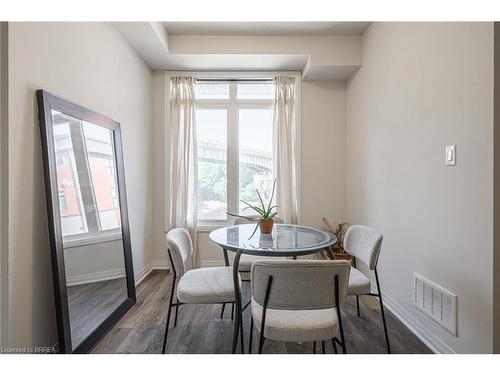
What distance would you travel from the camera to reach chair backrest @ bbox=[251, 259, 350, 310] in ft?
3.71

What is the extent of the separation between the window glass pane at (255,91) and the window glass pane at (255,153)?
0.61 feet

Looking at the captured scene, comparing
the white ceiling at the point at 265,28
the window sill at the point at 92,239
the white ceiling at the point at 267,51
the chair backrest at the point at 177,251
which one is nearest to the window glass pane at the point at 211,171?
the white ceiling at the point at 267,51

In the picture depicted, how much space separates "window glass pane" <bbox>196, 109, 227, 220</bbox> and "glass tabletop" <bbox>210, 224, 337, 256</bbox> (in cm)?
126

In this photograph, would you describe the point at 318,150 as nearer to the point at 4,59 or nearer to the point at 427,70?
the point at 427,70

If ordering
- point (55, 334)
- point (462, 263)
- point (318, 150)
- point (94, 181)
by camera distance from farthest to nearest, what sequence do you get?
point (318, 150)
point (94, 181)
point (55, 334)
point (462, 263)

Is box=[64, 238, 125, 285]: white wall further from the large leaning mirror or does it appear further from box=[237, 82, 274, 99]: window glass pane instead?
box=[237, 82, 274, 99]: window glass pane

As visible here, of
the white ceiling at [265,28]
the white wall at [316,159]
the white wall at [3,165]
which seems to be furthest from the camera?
the white wall at [316,159]

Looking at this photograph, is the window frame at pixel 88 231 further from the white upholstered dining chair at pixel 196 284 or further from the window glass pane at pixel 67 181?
the white upholstered dining chair at pixel 196 284

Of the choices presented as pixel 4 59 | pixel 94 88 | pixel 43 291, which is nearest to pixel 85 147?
pixel 94 88

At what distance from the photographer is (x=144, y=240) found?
309cm

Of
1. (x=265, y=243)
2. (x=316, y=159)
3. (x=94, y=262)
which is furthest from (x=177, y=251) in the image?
(x=316, y=159)

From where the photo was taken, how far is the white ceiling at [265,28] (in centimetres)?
268

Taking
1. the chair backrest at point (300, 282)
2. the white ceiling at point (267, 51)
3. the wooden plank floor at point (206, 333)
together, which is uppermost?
the white ceiling at point (267, 51)

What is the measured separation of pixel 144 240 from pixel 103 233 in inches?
42.3
